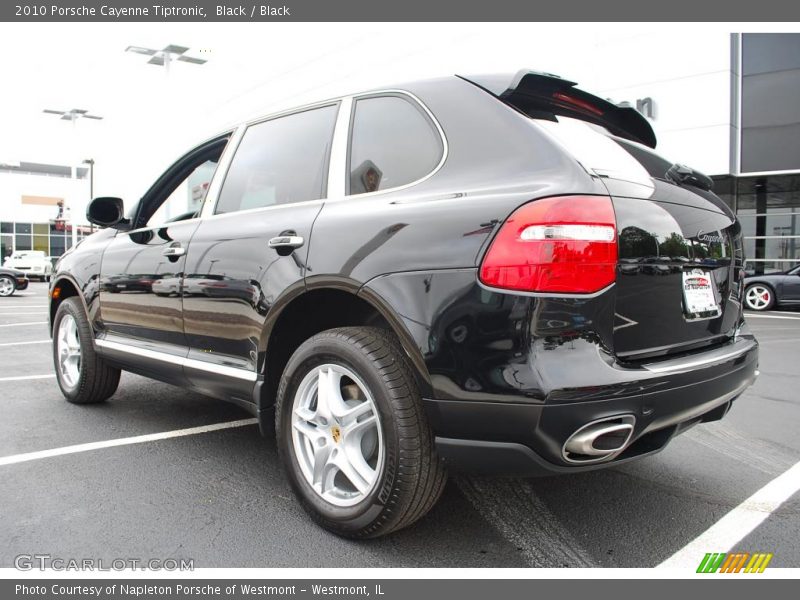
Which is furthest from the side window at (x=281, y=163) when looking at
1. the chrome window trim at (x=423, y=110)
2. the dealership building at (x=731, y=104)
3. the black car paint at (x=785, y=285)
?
the dealership building at (x=731, y=104)

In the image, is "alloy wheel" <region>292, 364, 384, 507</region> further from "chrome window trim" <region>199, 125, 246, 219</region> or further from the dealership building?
the dealership building

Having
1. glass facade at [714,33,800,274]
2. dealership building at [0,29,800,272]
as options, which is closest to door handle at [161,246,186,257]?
dealership building at [0,29,800,272]

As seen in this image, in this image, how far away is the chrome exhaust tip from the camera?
194 centimetres

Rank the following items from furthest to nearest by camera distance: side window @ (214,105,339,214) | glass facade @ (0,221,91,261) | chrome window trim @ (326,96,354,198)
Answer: glass facade @ (0,221,91,261) → side window @ (214,105,339,214) → chrome window trim @ (326,96,354,198)

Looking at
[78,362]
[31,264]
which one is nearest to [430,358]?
[78,362]

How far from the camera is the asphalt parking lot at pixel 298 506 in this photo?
7.68 feet

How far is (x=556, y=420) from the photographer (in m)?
1.91

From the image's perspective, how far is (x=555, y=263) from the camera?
6.44 feet

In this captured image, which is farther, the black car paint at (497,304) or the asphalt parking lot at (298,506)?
the asphalt parking lot at (298,506)

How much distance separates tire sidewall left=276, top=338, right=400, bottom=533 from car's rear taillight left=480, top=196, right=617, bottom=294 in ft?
1.85

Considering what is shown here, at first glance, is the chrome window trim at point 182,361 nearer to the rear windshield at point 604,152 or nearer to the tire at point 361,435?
the tire at point 361,435

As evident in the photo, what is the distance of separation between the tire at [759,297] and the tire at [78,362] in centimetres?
1412

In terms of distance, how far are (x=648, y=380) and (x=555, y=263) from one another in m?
0.49
